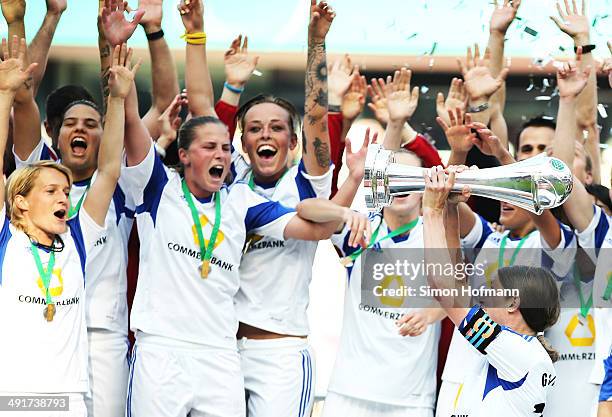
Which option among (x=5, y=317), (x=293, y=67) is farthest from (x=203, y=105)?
(x=293, y=67)

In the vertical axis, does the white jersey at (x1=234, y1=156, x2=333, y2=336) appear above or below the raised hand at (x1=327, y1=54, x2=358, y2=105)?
below

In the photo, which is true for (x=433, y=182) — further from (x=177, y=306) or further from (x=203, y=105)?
(x=203, y=105)

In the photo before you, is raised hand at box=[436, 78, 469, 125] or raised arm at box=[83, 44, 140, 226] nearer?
raised arm at box=[83, 44, 140, 226]

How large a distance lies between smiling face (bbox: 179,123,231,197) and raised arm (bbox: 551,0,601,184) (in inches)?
85.3

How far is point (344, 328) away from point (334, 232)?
59 cm

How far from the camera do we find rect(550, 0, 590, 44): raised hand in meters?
6.53

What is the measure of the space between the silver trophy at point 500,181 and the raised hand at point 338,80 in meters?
2.06

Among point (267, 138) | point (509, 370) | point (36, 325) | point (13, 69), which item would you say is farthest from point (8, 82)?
point (509, 370)

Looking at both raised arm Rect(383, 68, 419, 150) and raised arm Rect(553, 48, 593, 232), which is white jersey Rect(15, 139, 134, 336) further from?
raised arm Rect(553, 48, 593, 232)

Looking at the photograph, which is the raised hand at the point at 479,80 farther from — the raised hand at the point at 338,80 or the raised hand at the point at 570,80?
the raised hand at the point at 338,80

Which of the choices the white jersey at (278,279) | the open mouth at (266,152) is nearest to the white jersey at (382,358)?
the white jersey at (278,279)

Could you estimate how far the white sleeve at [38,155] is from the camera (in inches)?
223

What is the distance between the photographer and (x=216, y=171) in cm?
556

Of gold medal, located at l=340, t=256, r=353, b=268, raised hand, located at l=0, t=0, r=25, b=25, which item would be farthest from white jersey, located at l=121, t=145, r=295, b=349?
raised hand, located at l=0, t=0, r=25, b=25
